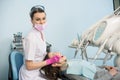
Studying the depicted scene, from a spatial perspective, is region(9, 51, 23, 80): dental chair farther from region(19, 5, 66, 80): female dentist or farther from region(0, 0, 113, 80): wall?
region(0, 0, 113, 80): wall

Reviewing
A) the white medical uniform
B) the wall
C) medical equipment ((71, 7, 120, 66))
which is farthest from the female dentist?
the wall

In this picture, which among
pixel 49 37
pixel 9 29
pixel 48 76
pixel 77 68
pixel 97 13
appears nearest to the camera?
pixel 77 68

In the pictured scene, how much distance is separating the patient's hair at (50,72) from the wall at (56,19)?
0.81 meters

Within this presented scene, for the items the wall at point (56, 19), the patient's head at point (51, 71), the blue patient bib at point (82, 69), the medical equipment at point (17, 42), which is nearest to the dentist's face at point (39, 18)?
the patient's head at point (51, 71)

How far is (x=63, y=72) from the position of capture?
1.70 m

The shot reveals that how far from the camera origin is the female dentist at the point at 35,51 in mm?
1605

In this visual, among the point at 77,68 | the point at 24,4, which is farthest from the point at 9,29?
the point at 77,68

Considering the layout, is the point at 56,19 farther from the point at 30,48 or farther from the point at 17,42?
the point at 30,48

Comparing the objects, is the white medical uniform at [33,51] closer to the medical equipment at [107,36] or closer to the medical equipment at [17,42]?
the medical equipment at [107,36]

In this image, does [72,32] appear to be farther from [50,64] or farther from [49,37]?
[50,64]

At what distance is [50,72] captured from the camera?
1.69m

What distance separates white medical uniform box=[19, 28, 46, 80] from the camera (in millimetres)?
1612

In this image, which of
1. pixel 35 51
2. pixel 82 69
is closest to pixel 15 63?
pixel 35 51

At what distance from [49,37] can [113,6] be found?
81cm
